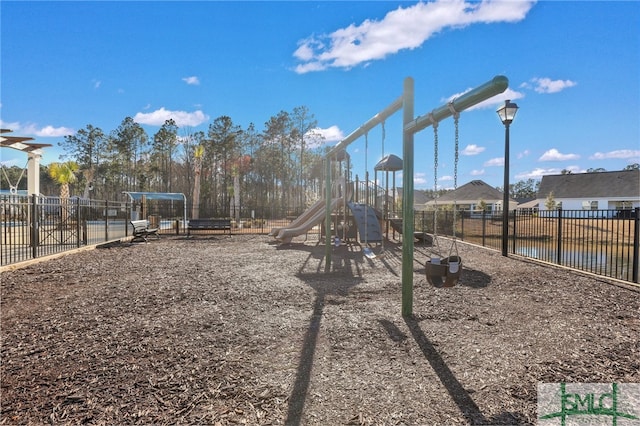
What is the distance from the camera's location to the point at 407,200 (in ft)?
14.2

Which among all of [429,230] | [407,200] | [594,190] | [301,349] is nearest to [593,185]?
[594,190]

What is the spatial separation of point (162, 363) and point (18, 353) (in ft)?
4.59

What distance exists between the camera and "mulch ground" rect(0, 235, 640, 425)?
2334 millimetres

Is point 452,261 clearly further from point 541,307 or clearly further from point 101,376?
point 101,376

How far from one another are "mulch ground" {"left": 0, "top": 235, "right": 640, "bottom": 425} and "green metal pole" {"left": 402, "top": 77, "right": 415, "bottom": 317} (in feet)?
0.98

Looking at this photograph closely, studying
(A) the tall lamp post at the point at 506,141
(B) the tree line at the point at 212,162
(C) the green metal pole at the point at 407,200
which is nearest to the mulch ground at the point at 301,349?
(C) the green metal pole at the point at 407,200

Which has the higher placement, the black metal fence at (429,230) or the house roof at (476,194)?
the house roof at (476,194)

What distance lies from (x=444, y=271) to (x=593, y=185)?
55.2m

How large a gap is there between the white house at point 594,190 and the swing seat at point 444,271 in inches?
1811

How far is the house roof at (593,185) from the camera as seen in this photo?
43.6 meters

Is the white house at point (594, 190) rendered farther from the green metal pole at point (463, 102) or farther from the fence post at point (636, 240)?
the green metal pole at point (463, 102)

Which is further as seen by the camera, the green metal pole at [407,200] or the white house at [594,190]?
the white house at [594,190]

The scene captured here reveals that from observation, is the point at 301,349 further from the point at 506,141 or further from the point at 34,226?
the point at 506,141

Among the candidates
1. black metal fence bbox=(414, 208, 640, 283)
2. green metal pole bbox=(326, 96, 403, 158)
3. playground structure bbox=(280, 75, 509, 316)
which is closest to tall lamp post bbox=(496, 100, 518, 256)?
black metal fence bbox=(414, 208, 640, 283)
